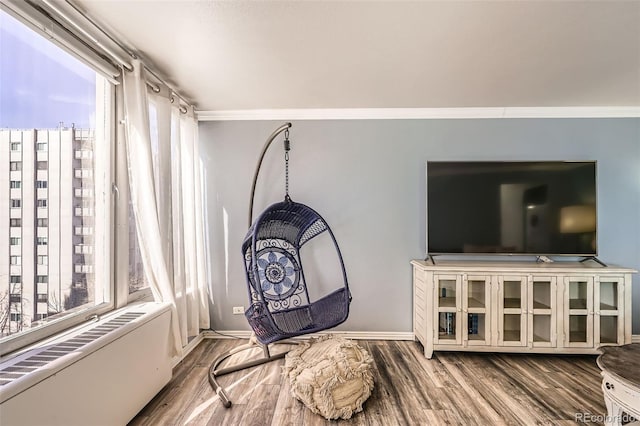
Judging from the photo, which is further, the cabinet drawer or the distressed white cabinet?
the cabinet drawer

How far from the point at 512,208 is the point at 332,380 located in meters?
2.34

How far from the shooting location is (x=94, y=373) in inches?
61.1

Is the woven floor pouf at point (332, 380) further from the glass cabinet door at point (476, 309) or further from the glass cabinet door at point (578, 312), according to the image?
the glass cabinet door at point (578, 312)

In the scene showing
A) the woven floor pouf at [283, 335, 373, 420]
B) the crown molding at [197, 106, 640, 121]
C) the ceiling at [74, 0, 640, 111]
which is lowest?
the woven floor pouf at [283, 335, 373, 420]

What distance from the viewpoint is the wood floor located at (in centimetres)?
195

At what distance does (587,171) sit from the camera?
2965mm

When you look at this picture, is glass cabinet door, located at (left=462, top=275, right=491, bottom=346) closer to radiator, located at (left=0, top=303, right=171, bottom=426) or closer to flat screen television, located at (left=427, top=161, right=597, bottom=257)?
flat screen television, located at (left=427, top=161, right=597, bottom=257)

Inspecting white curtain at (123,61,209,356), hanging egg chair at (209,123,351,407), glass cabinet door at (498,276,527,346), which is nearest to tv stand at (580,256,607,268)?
glass cabinet door at (498,276,527,346)

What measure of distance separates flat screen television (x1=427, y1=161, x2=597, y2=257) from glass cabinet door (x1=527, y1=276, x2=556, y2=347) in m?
0.33

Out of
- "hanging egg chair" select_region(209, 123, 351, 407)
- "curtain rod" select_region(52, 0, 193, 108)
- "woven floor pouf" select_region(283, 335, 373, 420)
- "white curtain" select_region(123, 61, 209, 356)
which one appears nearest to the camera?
"curtain rod" select_region(52, 0, 193, 108)

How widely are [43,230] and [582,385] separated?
12.2 feet

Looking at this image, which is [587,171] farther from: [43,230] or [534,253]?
[43,230]

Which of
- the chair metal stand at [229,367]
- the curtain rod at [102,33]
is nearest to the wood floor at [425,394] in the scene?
the chair metal stand at [229,367]

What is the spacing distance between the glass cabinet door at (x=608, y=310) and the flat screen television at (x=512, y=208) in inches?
12.8
